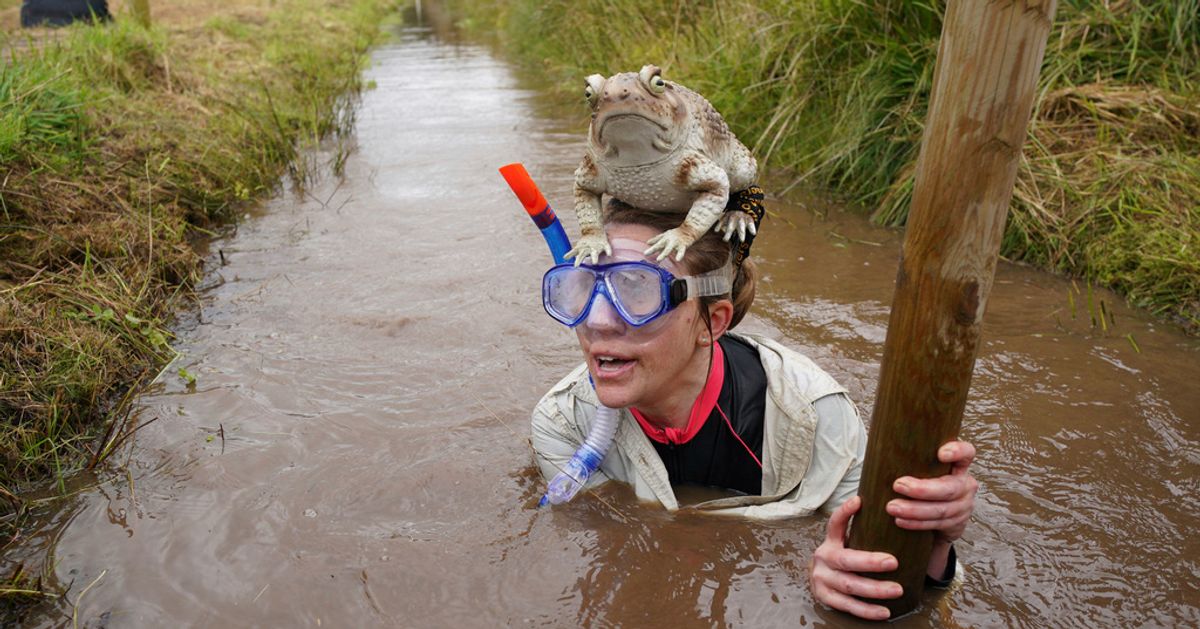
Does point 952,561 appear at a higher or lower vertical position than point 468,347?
higher

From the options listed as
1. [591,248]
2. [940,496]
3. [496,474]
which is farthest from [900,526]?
[496,474]

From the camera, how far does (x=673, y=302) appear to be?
2295 mm

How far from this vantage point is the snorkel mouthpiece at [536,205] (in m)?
2.22

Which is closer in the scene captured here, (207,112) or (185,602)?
(185,602)

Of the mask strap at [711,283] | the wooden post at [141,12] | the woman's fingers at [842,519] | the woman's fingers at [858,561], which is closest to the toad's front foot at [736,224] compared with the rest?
the mask strap at [711,283]

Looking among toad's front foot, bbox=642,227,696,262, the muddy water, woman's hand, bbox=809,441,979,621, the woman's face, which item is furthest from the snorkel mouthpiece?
woman's hand, bbox=809,441,979,621

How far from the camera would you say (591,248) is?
89.7 inches

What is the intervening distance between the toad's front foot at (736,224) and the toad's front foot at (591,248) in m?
0.31

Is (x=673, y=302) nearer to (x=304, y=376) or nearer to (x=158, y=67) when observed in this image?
(x=304, y=376)

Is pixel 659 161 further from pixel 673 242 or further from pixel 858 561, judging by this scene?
pixel 858 561

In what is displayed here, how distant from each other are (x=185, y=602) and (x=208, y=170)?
4568 millimetres

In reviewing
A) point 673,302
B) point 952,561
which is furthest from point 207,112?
point 952,561

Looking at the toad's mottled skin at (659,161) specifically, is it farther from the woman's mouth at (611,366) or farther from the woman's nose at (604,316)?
the woman's mouth at (611,366)

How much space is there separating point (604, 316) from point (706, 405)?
50 centimetres
